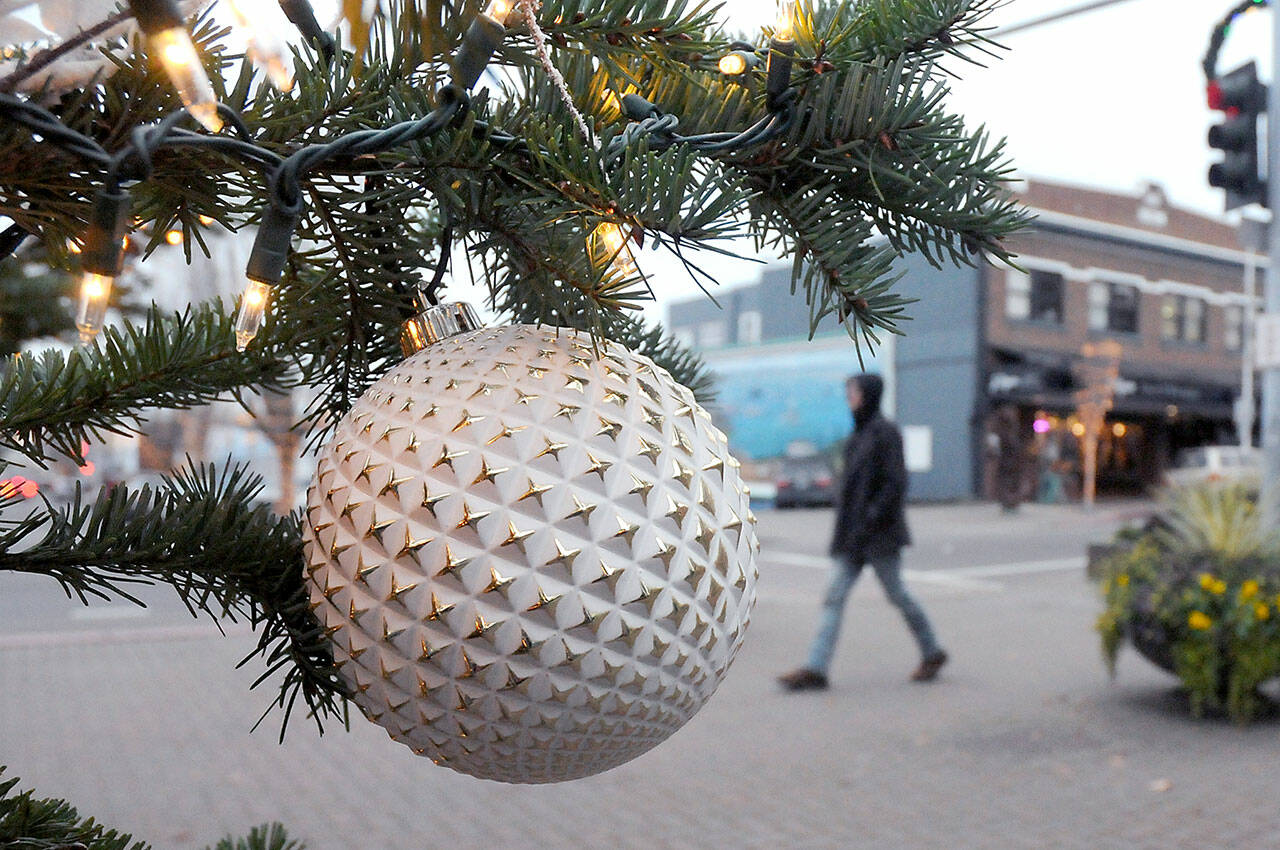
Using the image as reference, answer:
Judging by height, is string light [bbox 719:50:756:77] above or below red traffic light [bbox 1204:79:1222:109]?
below

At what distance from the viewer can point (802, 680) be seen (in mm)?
6938

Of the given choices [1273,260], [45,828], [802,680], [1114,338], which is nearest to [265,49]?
[45,828]

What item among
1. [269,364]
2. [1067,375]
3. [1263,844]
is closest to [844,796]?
[1263,844]

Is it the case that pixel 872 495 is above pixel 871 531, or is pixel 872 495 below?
above

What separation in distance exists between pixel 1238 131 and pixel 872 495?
3.29 metres

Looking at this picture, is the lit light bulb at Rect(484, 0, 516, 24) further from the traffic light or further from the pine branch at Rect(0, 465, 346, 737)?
the traffic light

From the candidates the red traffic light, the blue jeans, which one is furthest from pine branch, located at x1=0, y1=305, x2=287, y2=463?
the red traffic light

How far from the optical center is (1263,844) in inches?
165

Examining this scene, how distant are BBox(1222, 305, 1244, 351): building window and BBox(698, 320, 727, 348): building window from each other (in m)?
14.4

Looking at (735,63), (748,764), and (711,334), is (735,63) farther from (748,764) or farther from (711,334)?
(711,334)

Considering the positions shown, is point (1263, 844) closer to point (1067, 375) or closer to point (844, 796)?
point (844, 796)

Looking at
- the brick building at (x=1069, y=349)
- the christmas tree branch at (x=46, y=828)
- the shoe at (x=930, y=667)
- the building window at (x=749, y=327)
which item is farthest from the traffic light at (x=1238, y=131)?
the building window at (x=749, y=327)

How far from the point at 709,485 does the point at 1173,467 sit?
34557mm

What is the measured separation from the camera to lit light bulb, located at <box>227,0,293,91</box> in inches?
28.1
